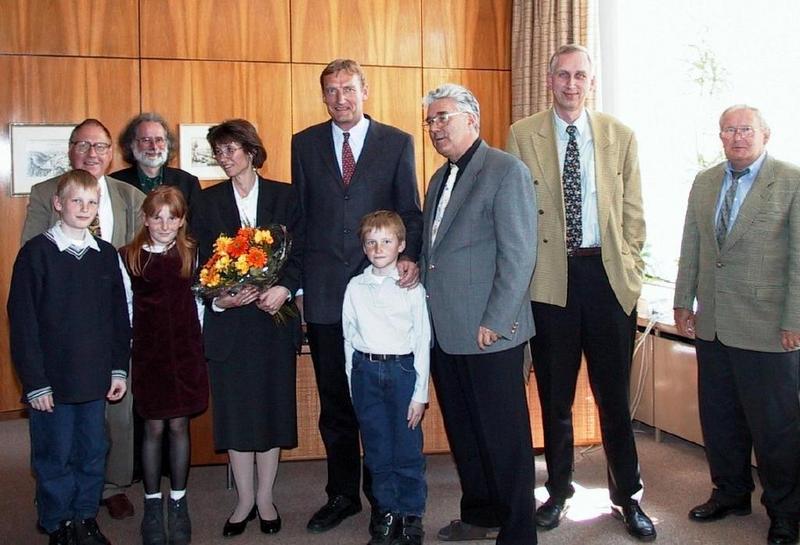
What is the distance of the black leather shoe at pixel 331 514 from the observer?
3619mm

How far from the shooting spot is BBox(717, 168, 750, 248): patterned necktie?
11.9 feet

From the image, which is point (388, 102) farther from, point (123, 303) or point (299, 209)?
point (123, 303)

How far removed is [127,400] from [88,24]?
11.6 ft

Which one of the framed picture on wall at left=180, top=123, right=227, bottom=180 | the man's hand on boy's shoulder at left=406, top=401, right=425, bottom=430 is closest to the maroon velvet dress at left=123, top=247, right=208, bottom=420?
the man's hand on boy's shoulder at left=406, top=401, right=425, bottom=430

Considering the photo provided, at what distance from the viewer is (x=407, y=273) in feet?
10.6

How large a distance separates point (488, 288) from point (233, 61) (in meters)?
4.15

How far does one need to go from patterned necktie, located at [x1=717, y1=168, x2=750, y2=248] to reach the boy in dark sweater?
2.56 m

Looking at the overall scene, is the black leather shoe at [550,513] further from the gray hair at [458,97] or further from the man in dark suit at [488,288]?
the gray hair at [458,97]

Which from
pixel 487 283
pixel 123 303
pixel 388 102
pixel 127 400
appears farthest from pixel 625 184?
pixel 388 102

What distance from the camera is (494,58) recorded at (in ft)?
23.0

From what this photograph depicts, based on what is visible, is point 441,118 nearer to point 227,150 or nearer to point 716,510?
point 227,150

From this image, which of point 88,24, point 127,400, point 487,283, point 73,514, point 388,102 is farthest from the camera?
point 388,102

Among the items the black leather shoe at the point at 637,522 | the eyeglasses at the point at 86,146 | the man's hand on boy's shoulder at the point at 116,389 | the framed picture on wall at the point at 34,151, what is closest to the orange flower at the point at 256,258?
the man's hand on boy's shoulder at the point at 116,389

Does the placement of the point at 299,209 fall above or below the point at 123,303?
above
